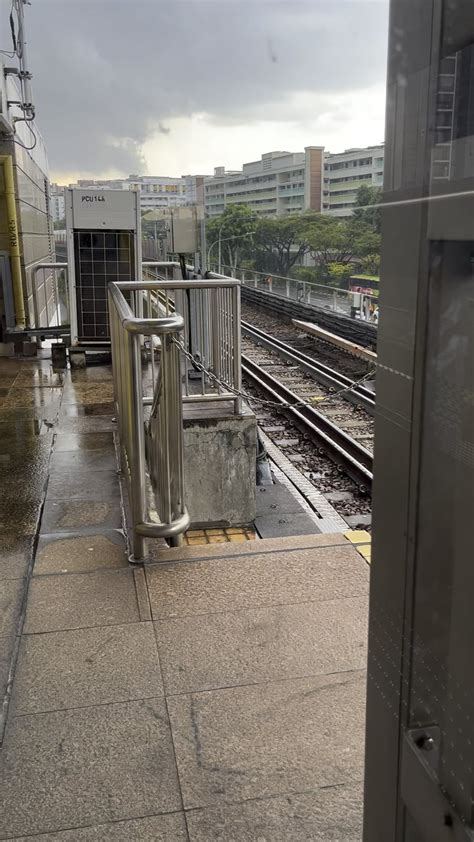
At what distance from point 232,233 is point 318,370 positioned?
173 inches

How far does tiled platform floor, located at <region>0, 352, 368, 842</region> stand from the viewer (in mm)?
2086

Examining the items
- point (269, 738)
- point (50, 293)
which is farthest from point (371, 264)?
point (50, 293)

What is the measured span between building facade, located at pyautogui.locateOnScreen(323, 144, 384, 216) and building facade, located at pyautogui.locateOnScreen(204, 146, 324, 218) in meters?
0.56

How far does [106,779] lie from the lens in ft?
7.19

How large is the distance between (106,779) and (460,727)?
1435 millimetres

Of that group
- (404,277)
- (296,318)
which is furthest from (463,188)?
(296,318)

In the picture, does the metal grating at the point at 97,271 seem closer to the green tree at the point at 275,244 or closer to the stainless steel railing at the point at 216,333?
the green tree at the point at 275,244

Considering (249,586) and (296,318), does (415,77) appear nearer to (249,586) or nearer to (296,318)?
(249,586)

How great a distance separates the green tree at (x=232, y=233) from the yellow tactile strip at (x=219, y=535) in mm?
2481

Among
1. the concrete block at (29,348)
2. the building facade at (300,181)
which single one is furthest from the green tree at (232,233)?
the concrete block at (29,348)

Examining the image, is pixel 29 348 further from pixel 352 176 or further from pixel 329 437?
pixel 352 176

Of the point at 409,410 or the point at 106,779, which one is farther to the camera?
the point at 106,779

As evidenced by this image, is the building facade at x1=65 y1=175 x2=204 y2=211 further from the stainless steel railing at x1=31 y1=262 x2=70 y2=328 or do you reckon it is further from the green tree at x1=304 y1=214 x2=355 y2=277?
the green tree at x1=304 y1=214 x2=355 y2=277

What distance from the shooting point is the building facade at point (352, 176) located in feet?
4.39
